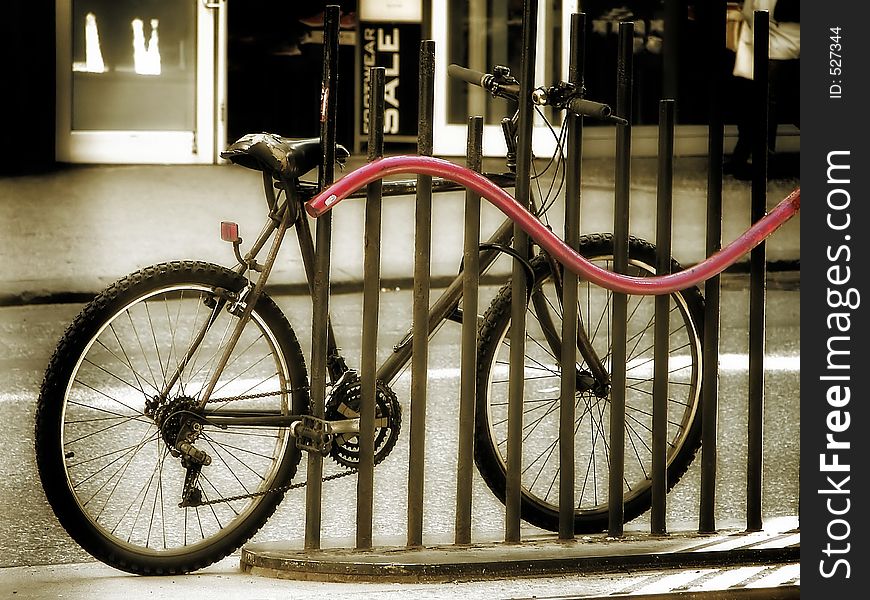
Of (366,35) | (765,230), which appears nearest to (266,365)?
(765,230)

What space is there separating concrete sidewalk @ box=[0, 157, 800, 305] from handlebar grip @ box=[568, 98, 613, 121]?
5.41 metres

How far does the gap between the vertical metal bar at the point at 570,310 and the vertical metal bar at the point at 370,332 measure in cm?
57

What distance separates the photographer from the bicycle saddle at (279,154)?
406 centimetres

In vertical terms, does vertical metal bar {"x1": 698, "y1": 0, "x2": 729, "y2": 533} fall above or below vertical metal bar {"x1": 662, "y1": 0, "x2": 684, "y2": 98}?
below

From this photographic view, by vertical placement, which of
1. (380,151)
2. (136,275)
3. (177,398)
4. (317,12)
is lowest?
(177,398)

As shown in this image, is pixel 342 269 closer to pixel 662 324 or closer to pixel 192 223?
pixel 192 223

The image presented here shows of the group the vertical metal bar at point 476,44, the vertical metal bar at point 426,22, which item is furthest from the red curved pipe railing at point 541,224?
the vertical metal bar at point 426,22

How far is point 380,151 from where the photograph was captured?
4.05 meters

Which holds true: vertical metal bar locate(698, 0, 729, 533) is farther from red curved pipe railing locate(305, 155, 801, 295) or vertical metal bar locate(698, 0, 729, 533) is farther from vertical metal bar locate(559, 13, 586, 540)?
vertical metal bar locate(559, 13, 586, 540)

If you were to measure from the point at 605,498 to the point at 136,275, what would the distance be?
2176mm

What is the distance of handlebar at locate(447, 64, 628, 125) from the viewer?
4086 mm

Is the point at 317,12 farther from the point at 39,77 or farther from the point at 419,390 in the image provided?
the point at 419,390

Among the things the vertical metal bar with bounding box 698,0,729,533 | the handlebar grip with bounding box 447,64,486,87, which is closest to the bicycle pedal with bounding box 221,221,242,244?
the handlebar grip with bounding box 447,64,486,87

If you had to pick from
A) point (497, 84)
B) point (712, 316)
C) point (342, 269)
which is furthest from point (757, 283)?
point (342, 269)
